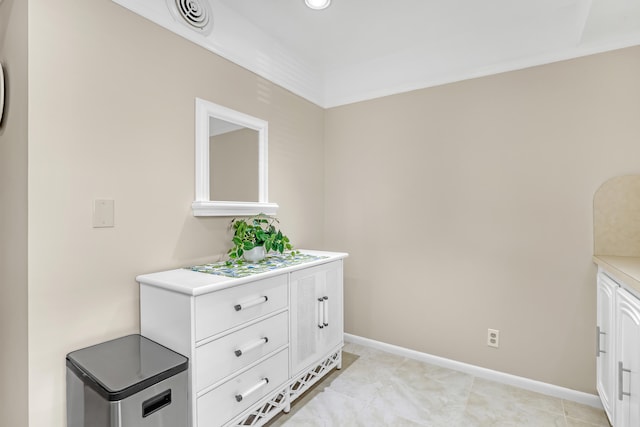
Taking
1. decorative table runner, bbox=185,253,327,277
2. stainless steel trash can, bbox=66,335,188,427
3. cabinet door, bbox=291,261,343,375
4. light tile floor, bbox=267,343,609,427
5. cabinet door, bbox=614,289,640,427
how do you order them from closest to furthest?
stainless steel trash can, bbox=66,335,188,427 < cabinet door, bbox=614,289,640,427 < decorative table runner, bbox=185,253,327,277 < light tile floor, bbox=267,343,609,427 < cabinet door, bbox=291,261,343,375

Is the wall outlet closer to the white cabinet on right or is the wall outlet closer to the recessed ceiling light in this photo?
the white cabinet on right

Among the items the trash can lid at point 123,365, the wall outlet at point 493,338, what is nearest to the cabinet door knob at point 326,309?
the trash can lid at point 123,365

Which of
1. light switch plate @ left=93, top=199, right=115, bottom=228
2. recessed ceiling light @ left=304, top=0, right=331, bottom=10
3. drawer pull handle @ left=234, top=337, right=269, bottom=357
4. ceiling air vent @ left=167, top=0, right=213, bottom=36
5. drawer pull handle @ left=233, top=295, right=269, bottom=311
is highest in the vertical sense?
A: recessed ceiling light @ left=304, top=0, right=331, bottom=10

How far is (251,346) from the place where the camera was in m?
1.61

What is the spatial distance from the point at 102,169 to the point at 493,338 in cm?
257

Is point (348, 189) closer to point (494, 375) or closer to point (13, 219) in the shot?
point (494, 375)

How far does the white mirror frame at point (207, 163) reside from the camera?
6.13ft

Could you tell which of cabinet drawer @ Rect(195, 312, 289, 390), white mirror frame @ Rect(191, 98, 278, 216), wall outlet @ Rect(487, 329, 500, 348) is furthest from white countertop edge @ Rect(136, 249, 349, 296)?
wall outlet @ Rect(487, 329, 500, 348)

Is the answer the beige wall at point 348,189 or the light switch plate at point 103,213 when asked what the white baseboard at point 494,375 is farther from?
the light switch plate at point 103,213

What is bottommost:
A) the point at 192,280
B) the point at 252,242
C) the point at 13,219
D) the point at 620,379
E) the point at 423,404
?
the point at 423,404

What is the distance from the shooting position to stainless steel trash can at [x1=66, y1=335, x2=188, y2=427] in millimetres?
1126

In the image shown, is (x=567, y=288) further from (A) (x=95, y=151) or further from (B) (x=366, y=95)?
(A) (x=95, y=151)

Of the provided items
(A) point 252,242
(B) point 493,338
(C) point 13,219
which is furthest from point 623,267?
(C) point 13,219

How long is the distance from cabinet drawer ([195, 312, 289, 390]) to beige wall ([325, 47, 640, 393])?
1.16 m
